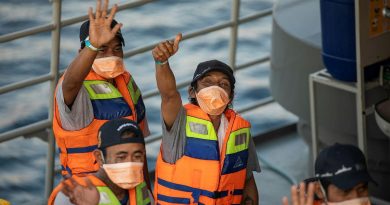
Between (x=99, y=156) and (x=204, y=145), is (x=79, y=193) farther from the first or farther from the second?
(x=204, y=145)

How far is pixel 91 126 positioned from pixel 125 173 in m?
0.83

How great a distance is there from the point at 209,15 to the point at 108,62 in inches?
376

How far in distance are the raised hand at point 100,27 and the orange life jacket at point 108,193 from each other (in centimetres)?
65

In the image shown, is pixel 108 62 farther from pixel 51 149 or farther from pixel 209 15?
pixel 209 15

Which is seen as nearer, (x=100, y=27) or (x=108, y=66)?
(x=100, y=27)

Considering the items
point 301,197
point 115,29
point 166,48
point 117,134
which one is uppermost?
point 115,29

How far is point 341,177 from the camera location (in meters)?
4.86

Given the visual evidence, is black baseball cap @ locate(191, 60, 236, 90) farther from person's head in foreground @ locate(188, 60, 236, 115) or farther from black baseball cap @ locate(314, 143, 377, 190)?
black baseball cap @ locate(314, 143, 377, 190)

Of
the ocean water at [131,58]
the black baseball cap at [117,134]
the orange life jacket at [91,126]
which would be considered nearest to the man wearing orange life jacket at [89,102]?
the orange life jacket at [91,126]

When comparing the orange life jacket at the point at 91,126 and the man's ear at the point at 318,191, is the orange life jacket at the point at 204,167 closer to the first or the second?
the orange life jacket at the point at 91,126

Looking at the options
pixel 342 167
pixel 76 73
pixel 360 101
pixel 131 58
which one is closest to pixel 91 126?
pixel 76 73

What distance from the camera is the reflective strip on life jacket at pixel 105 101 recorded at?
566cm

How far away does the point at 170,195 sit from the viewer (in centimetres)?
555

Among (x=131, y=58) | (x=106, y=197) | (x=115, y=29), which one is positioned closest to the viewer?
(x=106, y=197)
